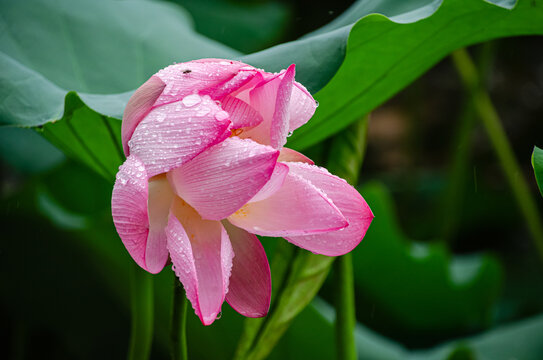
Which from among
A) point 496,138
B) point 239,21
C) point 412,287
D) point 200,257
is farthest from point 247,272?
point 239,21

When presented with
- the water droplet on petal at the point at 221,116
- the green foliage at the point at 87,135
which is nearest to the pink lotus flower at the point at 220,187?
the water droplet on petal at the point at 221,116

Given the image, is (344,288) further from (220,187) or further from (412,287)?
(412,287)

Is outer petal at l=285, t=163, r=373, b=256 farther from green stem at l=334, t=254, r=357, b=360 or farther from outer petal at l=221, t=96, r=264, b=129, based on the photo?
green stem at l=334, t=254, r=357, b=360

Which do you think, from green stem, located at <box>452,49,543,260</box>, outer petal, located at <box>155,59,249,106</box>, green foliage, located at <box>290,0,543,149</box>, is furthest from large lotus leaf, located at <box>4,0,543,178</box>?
green stem, located at <box>452,49,543,260</box>

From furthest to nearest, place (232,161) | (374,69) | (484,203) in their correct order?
1. (484,203)
2. (374,69)
3. (232,161)

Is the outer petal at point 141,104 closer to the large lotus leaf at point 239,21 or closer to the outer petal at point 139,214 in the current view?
the outer petal at point 139,214

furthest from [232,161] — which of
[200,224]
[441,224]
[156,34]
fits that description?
[441,224]

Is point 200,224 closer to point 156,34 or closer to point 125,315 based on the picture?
point 156,34
